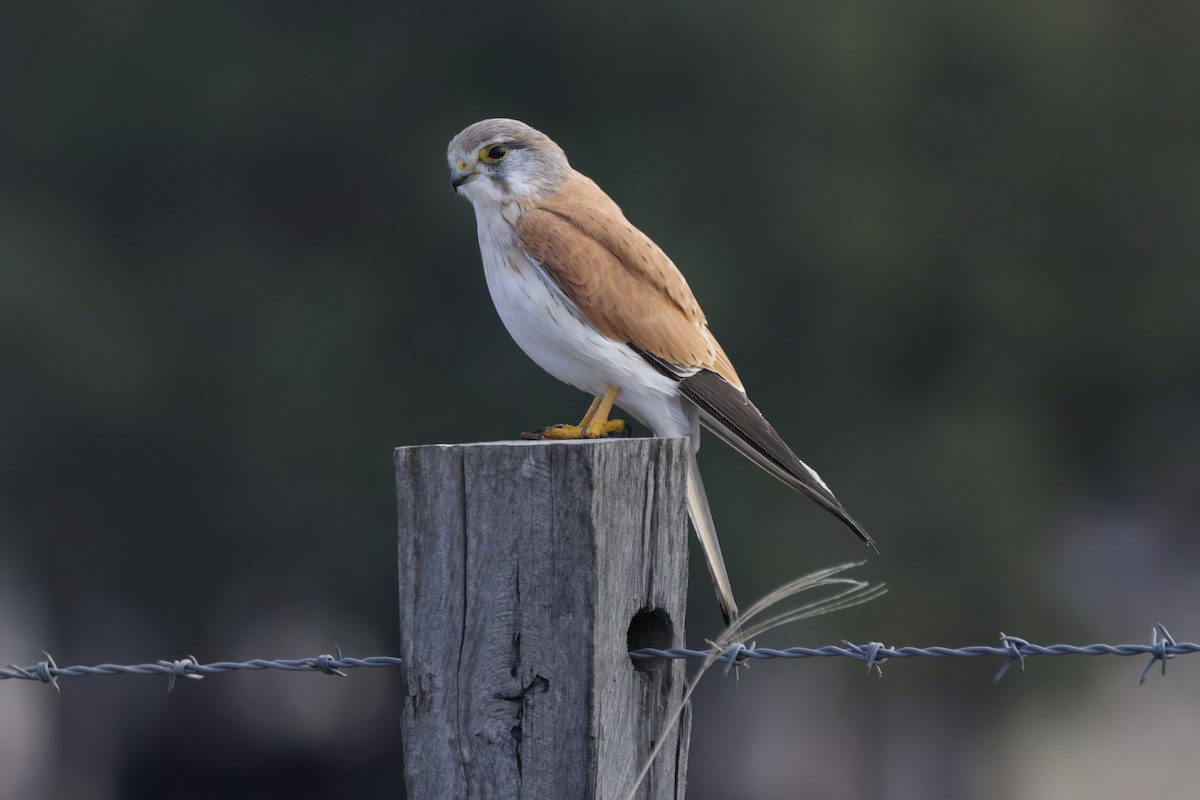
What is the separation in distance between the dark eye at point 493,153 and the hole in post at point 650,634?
1.90 m

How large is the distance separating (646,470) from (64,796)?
41.2ft

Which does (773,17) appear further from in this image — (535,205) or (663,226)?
(535,205)

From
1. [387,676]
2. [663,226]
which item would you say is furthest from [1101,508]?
[387,676]

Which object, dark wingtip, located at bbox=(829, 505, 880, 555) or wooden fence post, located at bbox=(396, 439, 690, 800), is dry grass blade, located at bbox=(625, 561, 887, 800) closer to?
wooden fence post, located at bbox=(396, 439, 690, 800)

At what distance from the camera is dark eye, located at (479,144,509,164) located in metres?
4.02

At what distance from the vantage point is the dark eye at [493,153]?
402cm

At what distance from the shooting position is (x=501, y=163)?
4031 mm

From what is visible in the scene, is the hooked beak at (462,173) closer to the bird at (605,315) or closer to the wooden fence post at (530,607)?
the bird at (605,315)

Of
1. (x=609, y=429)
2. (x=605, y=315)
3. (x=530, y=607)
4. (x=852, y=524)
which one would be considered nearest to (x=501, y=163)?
(x=605, y=315)

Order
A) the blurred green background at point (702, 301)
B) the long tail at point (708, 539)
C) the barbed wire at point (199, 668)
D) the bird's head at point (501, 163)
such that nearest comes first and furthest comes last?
1. the barbed wire at point (199, 668)
2. the long tail at point (708, 539)
3. the bird's head at point (501, 163)
4. the blurred green background at point (702, 301)

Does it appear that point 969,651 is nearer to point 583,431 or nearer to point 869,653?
point 869,653

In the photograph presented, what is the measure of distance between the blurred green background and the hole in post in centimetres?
881

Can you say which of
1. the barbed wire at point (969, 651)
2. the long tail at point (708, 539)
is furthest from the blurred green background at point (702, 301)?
the barbed wire at point (969, 651)

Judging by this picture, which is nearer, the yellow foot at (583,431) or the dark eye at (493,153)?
the yellow foot at (583,431)
